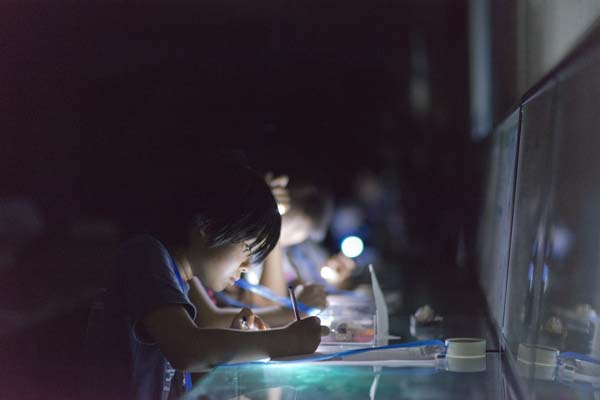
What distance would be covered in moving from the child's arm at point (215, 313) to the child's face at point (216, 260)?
0.31 metres

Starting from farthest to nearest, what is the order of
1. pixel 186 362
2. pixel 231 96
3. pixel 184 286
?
pixel 231 96, pixel 184 286, pixel 186 362

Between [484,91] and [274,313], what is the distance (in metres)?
2.86

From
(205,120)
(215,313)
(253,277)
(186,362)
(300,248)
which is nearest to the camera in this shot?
(186,362)

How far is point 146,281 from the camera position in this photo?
3.94ft

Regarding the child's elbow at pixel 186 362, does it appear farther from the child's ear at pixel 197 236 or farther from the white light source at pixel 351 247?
the white light source at pixel 351 247

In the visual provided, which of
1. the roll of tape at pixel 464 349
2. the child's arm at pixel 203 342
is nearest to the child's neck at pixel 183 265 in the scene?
the child's arm at pixel 203 342

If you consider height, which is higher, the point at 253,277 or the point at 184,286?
the point at 184,286

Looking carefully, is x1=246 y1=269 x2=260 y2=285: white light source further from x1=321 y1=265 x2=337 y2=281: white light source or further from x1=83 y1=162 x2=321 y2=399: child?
x1=83 y1=162 x2=321 y2=399: child

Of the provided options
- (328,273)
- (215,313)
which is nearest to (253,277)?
(328,273)

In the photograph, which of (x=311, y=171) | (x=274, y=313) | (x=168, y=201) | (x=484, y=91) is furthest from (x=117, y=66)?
(x=168, y=201)

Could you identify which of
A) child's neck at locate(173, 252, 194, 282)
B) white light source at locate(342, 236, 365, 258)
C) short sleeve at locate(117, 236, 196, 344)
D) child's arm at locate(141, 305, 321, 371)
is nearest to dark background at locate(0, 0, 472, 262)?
white light source at locate(342, 236, 365, 258)

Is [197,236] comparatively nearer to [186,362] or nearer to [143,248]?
[143,248]

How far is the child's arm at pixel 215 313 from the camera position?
5.61 ft

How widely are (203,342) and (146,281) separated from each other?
139 mm
